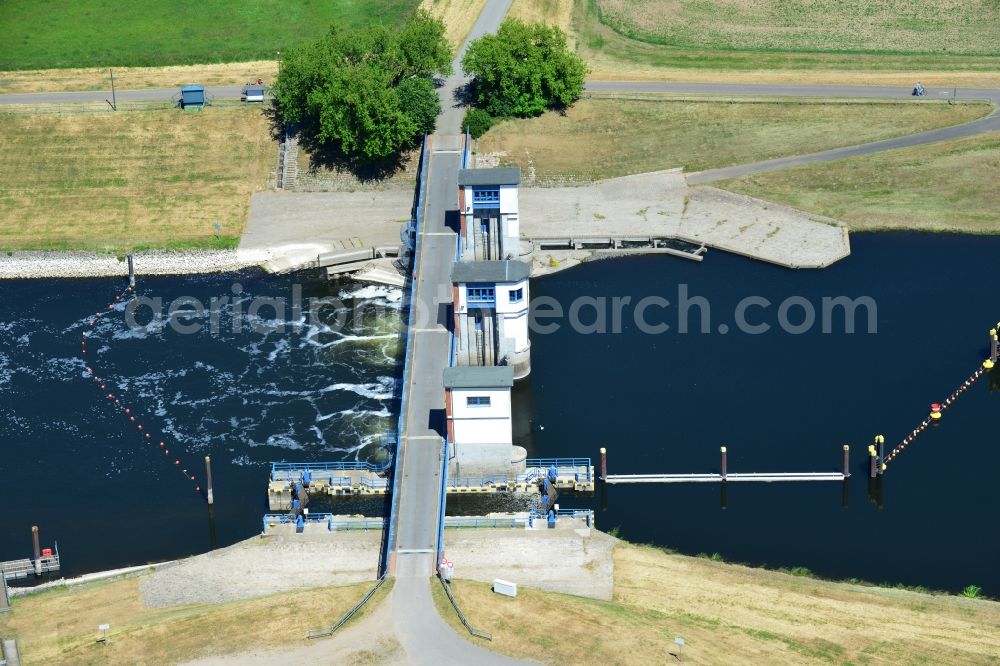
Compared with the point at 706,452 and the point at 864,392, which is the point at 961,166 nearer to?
the point at 864,392

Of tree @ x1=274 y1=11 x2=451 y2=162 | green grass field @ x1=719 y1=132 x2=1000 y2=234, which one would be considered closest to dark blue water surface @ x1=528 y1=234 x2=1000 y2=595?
green grass field @ x1=719 y1=132 x2=1000 y2=234

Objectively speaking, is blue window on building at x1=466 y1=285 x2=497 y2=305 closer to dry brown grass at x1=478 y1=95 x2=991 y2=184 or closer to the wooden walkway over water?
the wooden walkway over water

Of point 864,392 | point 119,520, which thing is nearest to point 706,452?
point 864,392

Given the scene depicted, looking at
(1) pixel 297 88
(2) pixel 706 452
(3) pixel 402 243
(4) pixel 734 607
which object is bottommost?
(4) pixel 734 607

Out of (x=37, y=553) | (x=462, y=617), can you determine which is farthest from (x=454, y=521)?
(x=37, y=553)

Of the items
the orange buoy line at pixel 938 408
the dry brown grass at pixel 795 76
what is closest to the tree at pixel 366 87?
the dry brown grass at pixel 795 76

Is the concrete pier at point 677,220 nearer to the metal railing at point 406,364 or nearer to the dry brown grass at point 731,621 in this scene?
the metal railing at point 406,364

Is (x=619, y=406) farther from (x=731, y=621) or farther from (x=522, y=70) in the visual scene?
(x=522, y=70)
